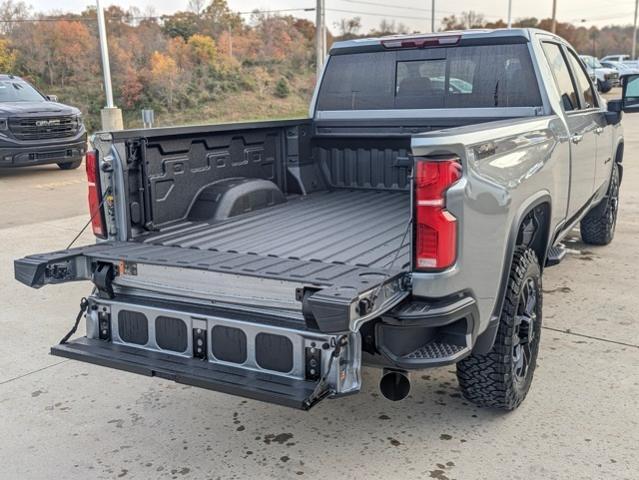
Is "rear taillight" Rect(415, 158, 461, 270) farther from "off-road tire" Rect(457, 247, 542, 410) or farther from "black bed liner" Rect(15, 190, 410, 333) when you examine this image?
"off-road tire" Rect(457, 247, 542, 410)

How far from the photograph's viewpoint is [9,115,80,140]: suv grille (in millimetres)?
12500

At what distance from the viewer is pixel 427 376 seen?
13.5 feet

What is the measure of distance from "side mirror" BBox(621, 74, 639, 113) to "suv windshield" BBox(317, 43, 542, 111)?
135 cm

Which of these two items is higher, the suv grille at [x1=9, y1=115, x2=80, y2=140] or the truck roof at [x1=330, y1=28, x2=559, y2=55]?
the truck roof at [x1=330, y1=28, x2=559, y2=55]

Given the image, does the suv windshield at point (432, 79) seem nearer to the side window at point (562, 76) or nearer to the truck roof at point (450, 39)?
the truck roof at point (450, 39)

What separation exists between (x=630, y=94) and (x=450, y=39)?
184 cm

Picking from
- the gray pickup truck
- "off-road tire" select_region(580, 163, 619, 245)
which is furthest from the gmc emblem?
"off-road tire" select_region(580, 163, 619, 245)

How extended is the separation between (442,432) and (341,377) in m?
0.96

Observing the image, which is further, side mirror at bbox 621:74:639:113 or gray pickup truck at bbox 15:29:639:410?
side mirror at bbox 621:74:639:113

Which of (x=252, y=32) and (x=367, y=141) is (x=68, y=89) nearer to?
(x=252, y=32)

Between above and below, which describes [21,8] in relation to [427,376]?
above

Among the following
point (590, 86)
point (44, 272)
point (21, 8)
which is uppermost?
point (21, 8)

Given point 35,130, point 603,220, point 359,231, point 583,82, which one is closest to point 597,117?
point 583,82

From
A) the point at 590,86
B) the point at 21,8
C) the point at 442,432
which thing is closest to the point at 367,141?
the point at 590,86
